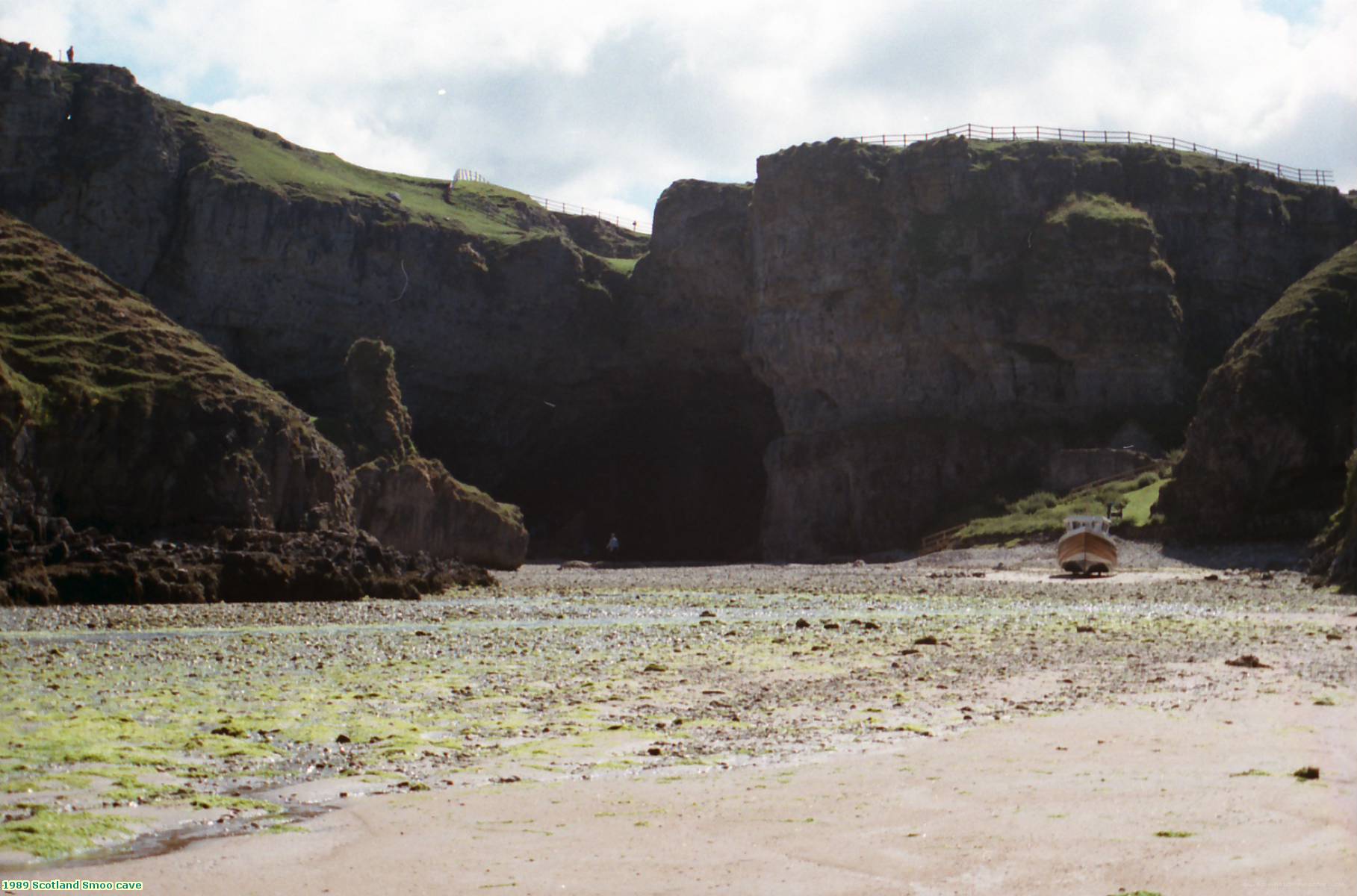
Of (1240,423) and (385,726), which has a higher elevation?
(1240,423)

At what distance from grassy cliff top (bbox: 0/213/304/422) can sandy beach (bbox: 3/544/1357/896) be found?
66.1 feet

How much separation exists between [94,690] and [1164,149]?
7595 centimetres

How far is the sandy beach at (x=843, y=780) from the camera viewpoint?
296 inches

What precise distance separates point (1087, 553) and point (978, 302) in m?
30.1

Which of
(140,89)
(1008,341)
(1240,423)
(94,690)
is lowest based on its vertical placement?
(94,690)

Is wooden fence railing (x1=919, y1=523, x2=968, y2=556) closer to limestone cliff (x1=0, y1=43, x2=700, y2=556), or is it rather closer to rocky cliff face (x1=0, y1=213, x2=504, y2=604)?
limestone cliff (x1=0, y1=43, x2=700, y2=556)

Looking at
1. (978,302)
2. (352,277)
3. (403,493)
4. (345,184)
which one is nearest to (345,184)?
(345,184)

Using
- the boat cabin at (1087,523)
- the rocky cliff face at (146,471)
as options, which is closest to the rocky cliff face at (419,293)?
the rocky cliff face at (146,471)

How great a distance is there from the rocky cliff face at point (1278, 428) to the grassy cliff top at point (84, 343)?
34.6m

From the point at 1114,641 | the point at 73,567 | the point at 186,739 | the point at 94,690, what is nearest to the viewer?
the point at 186,739

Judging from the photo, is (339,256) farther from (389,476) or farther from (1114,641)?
(1114,641)

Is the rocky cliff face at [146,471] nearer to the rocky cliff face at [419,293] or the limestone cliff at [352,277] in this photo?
the limestone cliff at [352,277]

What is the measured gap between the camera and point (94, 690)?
15.0 m

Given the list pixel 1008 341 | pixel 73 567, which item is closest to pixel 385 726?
pixel 73 567
